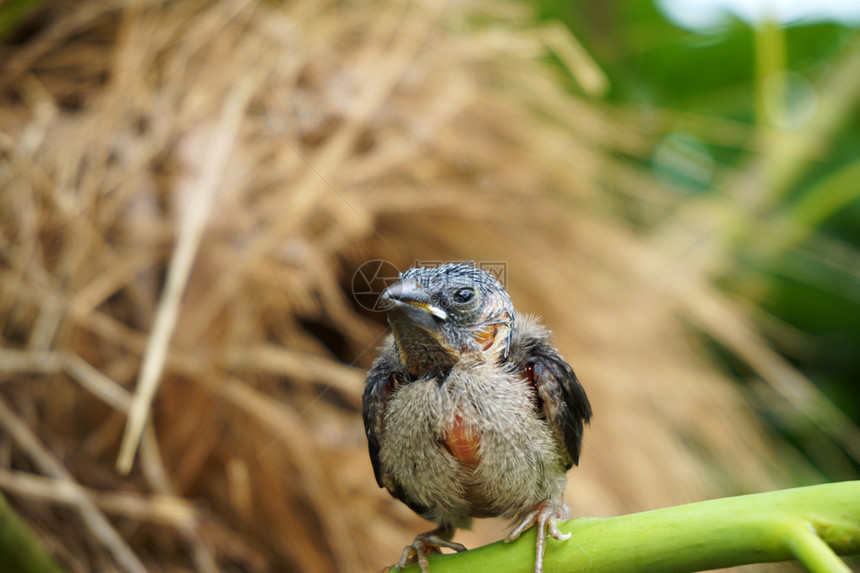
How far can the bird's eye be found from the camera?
1.32ft

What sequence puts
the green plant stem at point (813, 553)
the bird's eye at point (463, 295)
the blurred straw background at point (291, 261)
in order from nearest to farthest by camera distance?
the green plant stem at point (813, 553) → the bird's eye at point (463, 295) → the blurred straw background at point (291, 261)

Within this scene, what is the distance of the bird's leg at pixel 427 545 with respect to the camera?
1.52 feet

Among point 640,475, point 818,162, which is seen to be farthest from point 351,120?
point 818,162

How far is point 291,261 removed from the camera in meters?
0.93

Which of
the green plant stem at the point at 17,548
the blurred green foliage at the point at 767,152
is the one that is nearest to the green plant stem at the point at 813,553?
the green plant stem at the point at 17,548

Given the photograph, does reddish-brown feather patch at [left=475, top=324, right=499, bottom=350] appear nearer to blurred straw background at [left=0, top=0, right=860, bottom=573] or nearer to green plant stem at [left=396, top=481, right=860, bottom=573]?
green plant stem at [left=396, top=481, right=860, bottom=573]

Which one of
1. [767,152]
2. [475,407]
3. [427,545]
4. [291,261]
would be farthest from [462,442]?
[767,152]

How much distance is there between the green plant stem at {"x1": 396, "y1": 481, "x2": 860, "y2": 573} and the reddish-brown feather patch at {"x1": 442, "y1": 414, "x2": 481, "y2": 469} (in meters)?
0.11

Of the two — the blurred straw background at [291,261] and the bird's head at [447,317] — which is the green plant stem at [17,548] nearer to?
the blurred straw background at [291,261]

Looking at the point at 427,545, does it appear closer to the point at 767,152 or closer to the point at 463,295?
the point at 463,295

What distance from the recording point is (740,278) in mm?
1370

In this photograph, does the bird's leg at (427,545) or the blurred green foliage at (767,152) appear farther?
the blurred green foliage at (767,152)

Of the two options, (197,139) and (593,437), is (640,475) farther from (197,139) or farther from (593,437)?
(197,139)

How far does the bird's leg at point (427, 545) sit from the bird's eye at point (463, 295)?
178 mm
